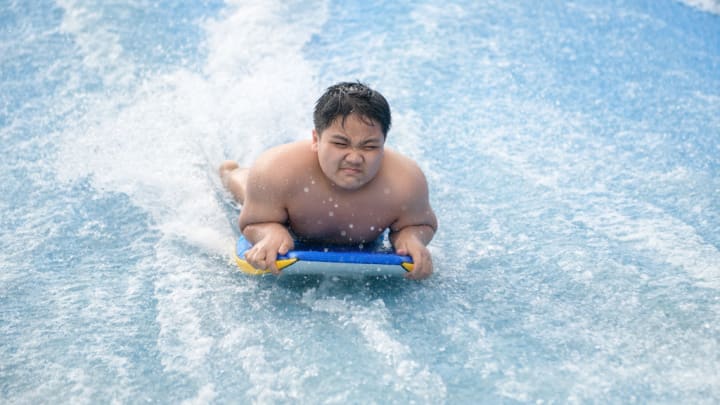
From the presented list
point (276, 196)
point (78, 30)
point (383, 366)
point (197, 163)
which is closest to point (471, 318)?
point (383, 366)

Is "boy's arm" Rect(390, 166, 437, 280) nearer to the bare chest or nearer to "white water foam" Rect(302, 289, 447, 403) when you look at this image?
the bare chest

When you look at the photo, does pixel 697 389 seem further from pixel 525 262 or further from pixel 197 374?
pixel 197 374

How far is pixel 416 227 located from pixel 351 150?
0.52m

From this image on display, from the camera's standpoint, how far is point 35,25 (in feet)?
18.6

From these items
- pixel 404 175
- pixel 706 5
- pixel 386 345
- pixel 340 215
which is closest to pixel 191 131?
pixel 340 215

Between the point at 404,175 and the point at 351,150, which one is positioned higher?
the point at 351,150

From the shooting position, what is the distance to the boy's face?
111 inches

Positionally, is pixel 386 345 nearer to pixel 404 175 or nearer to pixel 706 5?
pixel 404 175

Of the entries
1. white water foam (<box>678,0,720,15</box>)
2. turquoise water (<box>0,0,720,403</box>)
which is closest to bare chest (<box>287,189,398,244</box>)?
turquoise water (<box>0,0,720,403</box>)

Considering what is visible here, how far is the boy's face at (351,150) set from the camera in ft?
9.29

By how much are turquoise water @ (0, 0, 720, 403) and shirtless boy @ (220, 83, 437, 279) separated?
231 mm

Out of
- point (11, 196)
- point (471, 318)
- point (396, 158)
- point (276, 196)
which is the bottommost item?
point (11, 196)

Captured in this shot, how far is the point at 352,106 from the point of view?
2.82 metres

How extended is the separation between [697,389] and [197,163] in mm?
2777
